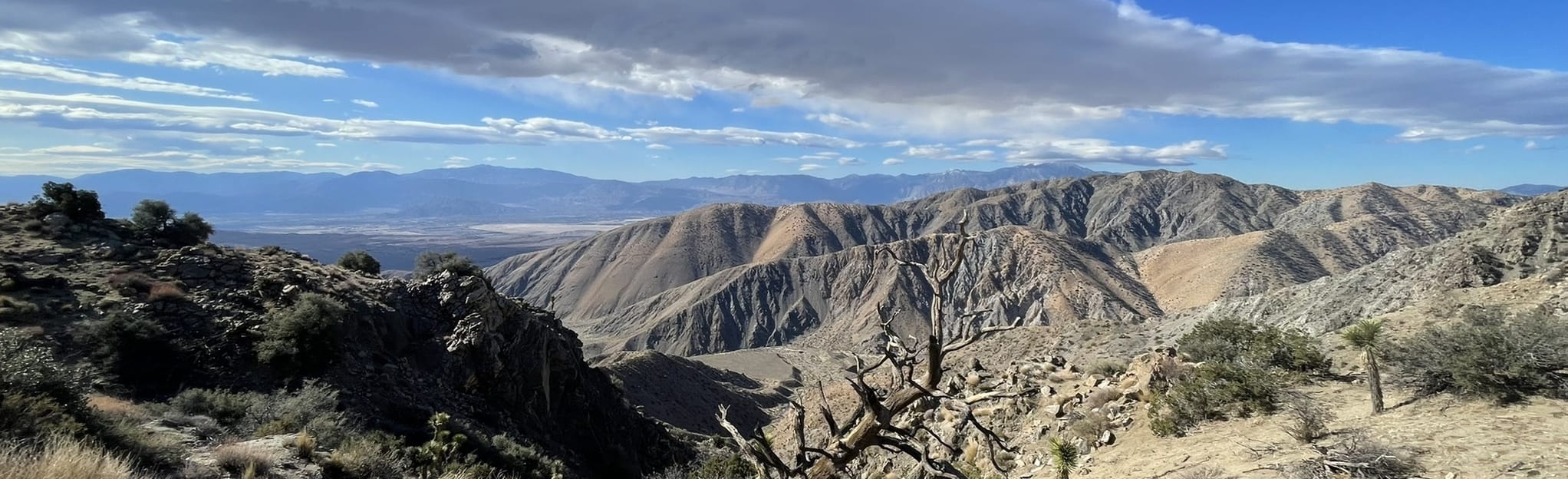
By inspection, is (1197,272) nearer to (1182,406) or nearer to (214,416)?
(1182,406)

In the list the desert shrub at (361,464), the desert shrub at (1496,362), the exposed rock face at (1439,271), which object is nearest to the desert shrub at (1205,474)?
the desert shrub at (1496,362)

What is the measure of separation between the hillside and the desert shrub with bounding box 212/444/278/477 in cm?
4075

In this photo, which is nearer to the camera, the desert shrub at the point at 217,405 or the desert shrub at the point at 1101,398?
the desert shrub at the point at 217,405

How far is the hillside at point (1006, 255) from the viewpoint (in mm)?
84375

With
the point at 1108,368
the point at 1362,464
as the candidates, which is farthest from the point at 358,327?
the point at 1362,464

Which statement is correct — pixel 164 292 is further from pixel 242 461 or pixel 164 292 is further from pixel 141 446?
pixel 242 461

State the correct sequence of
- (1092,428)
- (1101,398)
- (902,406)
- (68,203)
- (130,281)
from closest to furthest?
(902,406), (1092,428), (1101,398), (130,281), (68,203)

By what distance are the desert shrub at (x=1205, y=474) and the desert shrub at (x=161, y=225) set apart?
2796cm

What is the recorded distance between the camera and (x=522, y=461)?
16672 mm

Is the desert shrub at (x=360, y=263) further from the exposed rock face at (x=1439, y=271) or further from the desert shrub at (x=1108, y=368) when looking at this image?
the exposed rock face at (x=1439, y=271)

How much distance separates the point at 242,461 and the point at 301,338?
11147mm

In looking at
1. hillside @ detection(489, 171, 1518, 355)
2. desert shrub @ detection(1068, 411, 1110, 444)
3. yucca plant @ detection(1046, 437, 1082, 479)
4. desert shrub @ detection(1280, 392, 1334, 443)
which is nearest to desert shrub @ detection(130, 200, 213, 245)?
yucca plant @ detection(1046, 437, 1082, 479)

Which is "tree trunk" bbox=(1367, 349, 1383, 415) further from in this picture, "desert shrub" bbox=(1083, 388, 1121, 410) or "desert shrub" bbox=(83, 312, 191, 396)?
"desert shrub" bbox=(83, 312, 191, 396)

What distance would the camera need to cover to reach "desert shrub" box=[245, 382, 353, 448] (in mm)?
11562
